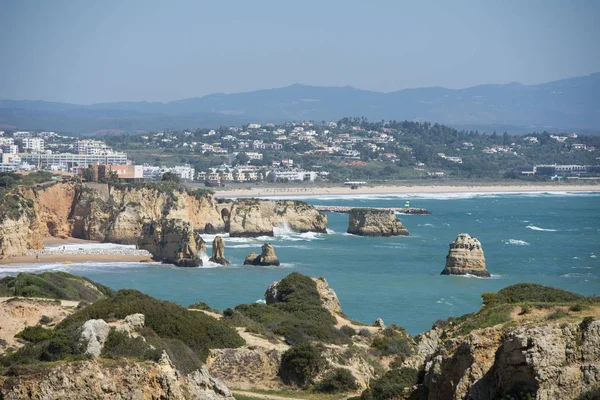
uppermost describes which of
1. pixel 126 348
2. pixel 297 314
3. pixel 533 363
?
pixel 533 363

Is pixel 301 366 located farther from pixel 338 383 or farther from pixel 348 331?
pixel 348 331

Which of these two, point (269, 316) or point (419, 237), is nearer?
point (269, 316)

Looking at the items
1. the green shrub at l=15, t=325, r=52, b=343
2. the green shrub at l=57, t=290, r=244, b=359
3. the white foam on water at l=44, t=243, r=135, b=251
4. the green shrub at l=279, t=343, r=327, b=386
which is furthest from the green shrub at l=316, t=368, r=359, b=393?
the white foam on water at l=44, t=243, r=135, b=251

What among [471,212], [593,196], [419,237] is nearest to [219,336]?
[419,237]

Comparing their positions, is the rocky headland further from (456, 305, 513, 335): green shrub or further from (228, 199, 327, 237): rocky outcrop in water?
(456, 305, 513, 335): green shrub

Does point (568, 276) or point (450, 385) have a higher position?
point (450, 385)

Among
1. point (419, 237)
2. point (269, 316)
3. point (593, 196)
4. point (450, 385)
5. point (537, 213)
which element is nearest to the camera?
point (450, 385)

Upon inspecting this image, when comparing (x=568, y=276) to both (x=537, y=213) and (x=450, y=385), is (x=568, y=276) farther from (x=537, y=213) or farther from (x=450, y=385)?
(x=537, y=213)

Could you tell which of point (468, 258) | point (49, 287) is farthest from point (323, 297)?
point (468, 258)
